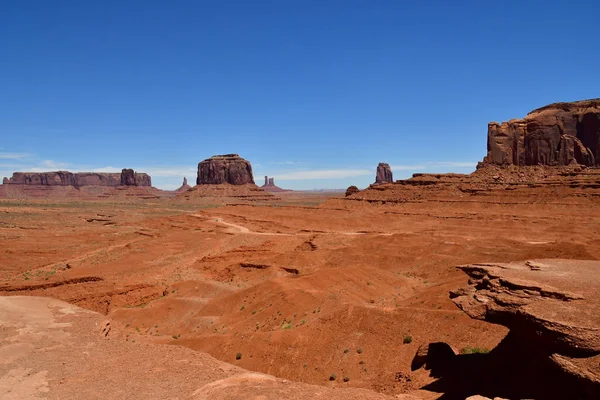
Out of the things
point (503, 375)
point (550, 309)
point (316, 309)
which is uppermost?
point (550, 309)

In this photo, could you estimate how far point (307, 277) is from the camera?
24.0 metres

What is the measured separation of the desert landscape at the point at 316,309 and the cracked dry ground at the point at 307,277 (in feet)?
0.38

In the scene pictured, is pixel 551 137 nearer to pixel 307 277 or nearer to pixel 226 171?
pixel 307 277

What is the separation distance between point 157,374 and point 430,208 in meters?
57.2

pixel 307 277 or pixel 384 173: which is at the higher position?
pixel 384 173

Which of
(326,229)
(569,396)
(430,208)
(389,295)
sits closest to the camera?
(569,396)

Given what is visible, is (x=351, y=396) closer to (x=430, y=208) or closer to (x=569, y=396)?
(x=569, y=396)

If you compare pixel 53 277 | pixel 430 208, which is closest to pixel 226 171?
pixel 430 208

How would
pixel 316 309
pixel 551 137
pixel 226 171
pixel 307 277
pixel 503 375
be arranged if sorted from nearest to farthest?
1. pixel 503 375
2. pixel 316 309
3. pixel 307 277
4. pixel 551 137
5. pixel 226 171

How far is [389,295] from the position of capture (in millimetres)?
24469

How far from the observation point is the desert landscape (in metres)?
10.3

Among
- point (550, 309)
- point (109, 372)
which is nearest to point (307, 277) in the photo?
point (109, 372)

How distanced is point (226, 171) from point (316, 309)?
157 meters

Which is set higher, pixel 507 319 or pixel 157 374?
pixel 507 319
